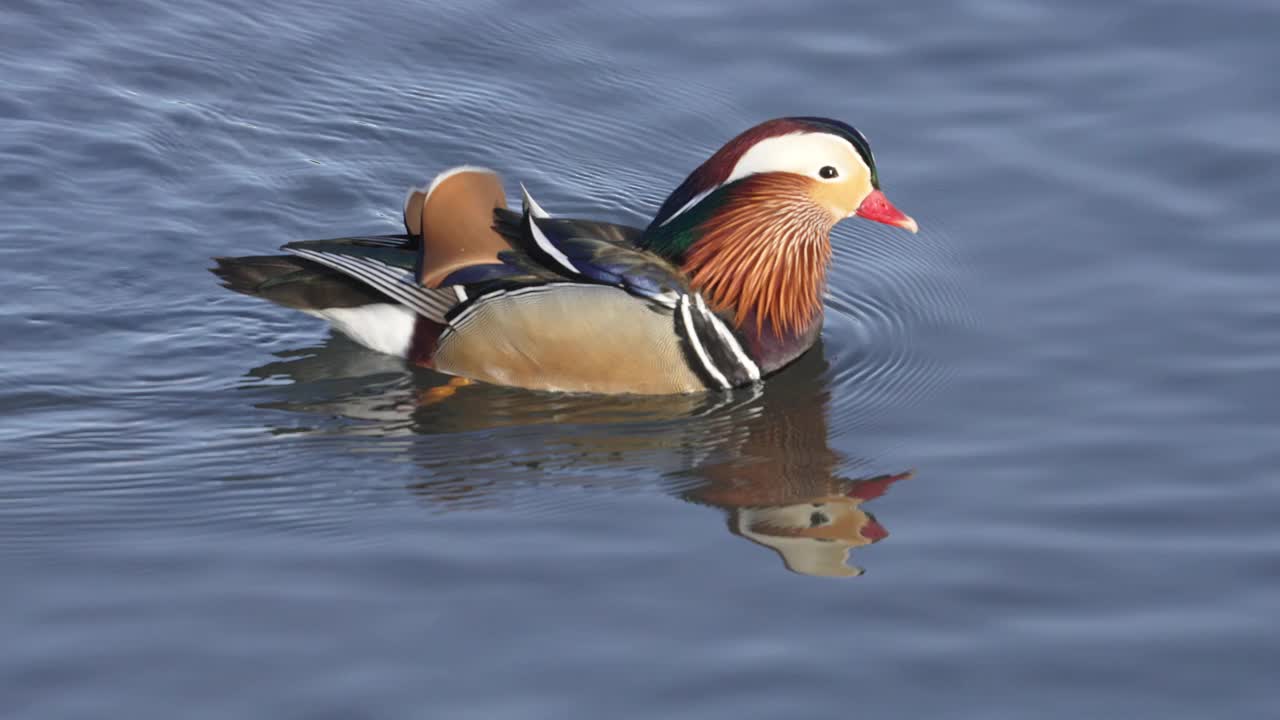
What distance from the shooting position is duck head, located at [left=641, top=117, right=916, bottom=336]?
8.09 m

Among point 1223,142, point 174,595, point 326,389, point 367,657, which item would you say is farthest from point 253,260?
point 1223,142

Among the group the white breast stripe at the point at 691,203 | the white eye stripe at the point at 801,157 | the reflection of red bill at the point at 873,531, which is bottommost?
the reflection of red bill at the point at 873,531

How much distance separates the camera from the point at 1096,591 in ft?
19.7

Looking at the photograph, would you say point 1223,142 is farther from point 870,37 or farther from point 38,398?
point 38,398

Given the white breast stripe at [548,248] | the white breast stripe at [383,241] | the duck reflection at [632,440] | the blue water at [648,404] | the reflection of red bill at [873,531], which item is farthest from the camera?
the white breast stripe at [383,241]

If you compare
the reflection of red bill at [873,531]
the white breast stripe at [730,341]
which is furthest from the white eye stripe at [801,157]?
the reflection of red bill at [873,531]

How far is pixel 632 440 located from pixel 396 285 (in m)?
1.46

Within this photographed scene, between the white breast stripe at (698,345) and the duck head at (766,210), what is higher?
the duck head at (766,210)

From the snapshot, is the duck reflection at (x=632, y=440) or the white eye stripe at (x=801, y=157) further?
the white eye stripe at (x=801, y=157)

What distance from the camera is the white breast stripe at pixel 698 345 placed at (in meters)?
8.02

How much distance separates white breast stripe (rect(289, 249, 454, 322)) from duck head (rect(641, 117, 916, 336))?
0.99 meters

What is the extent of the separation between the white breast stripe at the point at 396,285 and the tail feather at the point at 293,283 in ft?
0.21

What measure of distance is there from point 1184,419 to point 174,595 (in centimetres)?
404

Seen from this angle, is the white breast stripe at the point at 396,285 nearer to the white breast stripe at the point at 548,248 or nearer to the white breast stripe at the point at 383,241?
the white breast stripe at the point at 383,241
